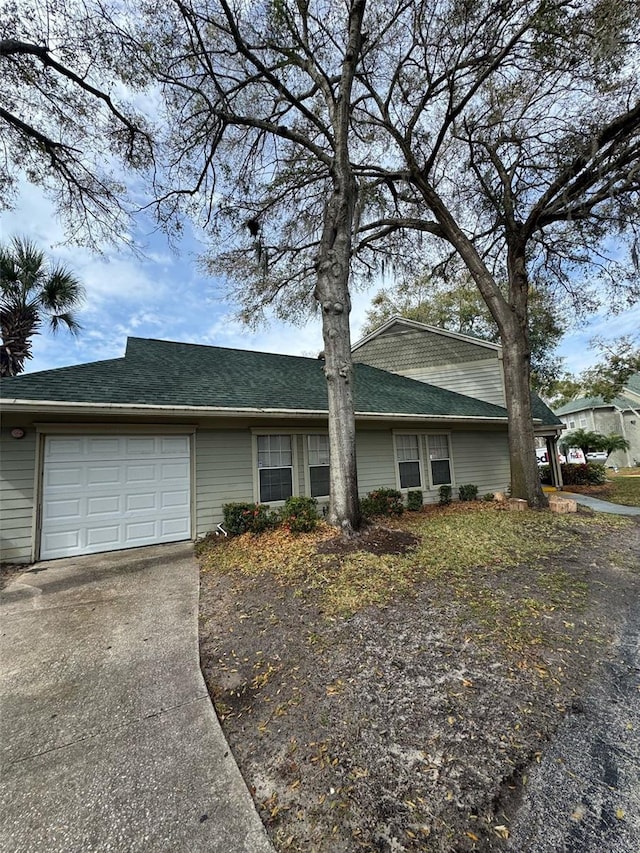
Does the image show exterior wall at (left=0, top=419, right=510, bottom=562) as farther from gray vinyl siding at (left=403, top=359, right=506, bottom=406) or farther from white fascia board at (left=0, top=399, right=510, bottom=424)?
gray vinyl siding at (left=403, top=359, right=506, bottom=406)

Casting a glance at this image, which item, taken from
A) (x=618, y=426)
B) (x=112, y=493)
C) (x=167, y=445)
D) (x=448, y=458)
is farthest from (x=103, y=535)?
(x=618, y=426)

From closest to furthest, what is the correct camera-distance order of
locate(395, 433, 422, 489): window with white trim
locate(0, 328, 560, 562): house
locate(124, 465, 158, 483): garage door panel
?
1. locate(0, 328, 560, 562): house
2. locate(124, 465, 158, 483): garage door panel
3. locate(395, 433, 422, 489): window with white trim

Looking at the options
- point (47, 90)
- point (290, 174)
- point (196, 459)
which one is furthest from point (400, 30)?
point (196, 459)

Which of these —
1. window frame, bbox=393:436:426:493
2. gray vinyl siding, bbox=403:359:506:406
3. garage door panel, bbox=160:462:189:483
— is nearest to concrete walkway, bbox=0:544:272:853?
garage door panel, bbox=160:462:189:483

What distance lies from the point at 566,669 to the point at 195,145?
11.1 metres

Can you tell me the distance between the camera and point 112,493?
6.27m

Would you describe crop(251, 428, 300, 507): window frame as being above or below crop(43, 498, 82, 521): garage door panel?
above

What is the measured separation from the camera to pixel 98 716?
231 centimetres

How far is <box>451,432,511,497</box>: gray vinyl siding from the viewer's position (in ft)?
36.1

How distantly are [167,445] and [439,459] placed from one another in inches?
303

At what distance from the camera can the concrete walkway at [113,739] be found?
156cm

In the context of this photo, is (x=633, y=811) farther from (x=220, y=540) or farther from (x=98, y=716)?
(x=220, y=540)

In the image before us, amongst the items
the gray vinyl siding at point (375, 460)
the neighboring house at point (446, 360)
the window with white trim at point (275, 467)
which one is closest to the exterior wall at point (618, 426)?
the neighboring house at point (446, 360)

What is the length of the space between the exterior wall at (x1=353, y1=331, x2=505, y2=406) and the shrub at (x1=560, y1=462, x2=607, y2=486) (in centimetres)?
623
